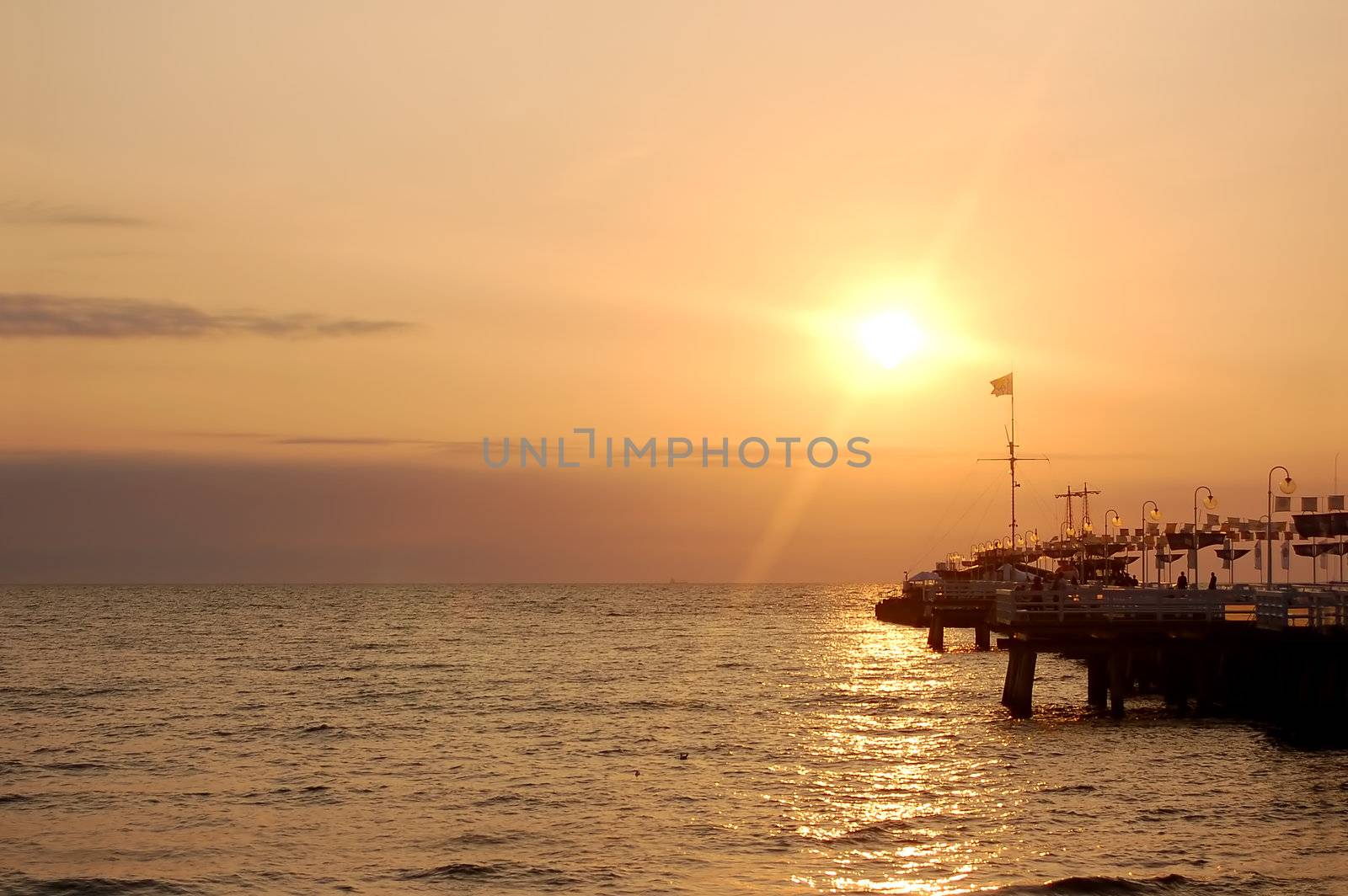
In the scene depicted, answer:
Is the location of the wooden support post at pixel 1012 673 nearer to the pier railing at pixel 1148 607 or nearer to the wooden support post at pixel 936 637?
the pier railing at pixel 1148 607

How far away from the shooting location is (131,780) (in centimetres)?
3216

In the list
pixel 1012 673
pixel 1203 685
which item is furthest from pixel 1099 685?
pixel 1203 685

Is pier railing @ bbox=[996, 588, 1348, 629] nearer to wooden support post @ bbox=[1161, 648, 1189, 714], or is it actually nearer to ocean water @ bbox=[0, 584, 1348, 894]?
wooden support post @ bbox=[1161, 648, 1189, 714]

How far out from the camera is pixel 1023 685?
135ft

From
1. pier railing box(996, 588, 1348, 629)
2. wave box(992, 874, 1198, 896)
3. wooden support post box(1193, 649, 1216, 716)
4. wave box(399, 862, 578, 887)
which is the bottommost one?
wave box(399, 862, 578, 887)

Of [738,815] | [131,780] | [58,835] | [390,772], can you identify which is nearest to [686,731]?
[390,772]

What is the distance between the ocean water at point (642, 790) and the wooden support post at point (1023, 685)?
853 millimetres

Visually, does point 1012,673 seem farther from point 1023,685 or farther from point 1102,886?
point 1102,886

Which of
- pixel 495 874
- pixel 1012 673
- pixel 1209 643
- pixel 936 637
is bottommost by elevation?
pixel 936 637

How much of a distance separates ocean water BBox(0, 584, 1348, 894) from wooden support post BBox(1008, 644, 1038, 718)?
2.80 ft

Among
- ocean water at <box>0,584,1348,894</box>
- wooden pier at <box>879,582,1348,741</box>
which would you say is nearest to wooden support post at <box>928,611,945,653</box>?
ocean water at <box>0,584,1348,894</box>

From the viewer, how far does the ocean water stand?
74.3ft

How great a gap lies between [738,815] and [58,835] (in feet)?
44.0

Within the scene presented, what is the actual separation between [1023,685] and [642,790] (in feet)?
52.3
